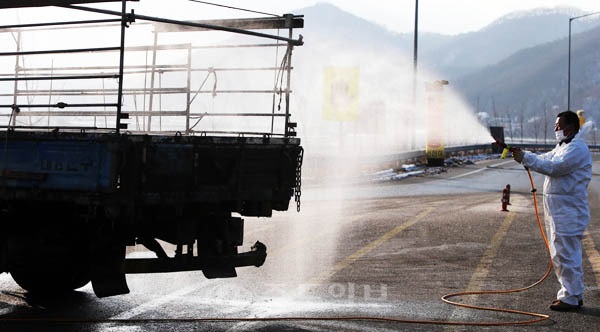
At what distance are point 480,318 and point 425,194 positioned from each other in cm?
1211

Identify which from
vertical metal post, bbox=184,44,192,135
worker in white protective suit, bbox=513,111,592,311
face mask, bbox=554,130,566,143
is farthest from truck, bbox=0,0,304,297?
face mask, bbox=554,130,566,143

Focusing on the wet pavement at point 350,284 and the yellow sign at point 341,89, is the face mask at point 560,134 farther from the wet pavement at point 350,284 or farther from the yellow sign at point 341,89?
the yellow sign at point 341,89

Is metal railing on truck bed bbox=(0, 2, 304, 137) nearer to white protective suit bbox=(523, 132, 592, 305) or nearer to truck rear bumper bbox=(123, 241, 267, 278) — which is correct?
truck rear bumper bbox=(123, 241, 267, 278)

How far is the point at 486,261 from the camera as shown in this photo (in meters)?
8.86

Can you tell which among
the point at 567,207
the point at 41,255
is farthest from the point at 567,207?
the point at 41,255

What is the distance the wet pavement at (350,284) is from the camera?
5.80 meters

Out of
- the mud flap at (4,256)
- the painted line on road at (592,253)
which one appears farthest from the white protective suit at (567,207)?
the mud flap at (4,256)

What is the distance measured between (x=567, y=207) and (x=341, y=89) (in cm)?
2743

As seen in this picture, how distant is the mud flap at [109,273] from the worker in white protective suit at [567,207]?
12.4 ft

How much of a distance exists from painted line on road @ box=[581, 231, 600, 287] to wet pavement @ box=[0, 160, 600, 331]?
0.02m

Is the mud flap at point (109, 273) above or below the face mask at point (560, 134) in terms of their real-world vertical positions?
below

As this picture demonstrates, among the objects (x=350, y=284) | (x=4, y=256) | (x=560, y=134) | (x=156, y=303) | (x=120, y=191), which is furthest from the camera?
(x=350, y=284)

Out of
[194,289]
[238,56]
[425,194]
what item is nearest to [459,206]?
[425,194]

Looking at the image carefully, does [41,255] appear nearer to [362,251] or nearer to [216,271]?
[216,271]
